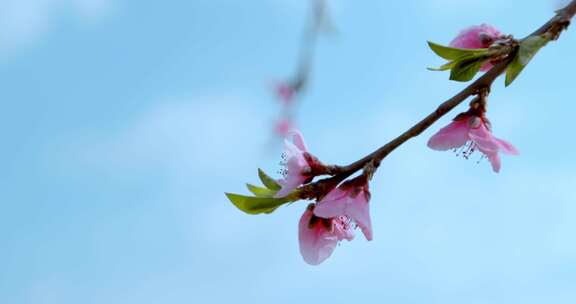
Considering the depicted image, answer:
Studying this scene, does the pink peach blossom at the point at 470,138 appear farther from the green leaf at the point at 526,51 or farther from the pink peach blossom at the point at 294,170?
the pink peach blossom at the point at 294,170

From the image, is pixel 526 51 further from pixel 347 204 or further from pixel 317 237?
pixel 317 237

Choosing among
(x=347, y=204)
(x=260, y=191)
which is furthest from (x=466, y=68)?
(x=260, y=191)

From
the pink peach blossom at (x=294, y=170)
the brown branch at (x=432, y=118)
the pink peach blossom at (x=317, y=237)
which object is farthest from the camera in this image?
the pink peach blossom at (x=317, y=237)

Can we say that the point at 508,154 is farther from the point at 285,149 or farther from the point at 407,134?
the point at 285,149

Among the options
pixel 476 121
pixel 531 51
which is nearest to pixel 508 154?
pixel 476 121

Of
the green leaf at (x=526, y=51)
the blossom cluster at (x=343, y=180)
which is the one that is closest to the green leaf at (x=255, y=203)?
the blossom cluster at (x=343, y=180)

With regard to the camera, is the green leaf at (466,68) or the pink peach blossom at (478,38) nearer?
the green leaf at (466,68)

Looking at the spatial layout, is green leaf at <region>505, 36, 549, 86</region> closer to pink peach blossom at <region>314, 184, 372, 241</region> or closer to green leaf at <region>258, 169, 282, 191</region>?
pink peach blossom at <region>314, 184, 372, 241</region>
